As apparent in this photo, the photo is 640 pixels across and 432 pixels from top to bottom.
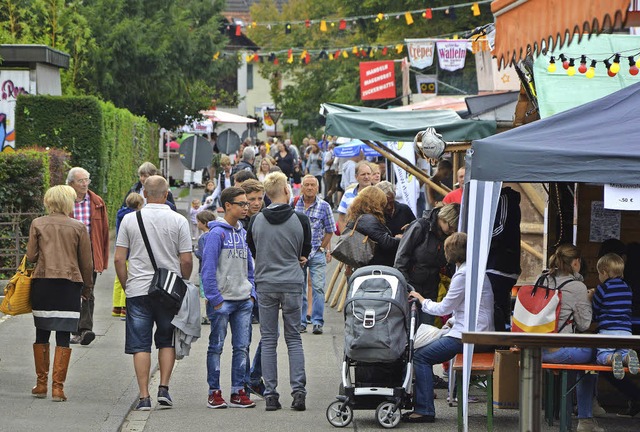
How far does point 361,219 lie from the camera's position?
10.8 m

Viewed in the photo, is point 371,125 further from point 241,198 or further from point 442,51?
point 442,51

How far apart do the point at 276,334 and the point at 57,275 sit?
71.5 inches

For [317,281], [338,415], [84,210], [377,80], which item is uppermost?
[377,80]

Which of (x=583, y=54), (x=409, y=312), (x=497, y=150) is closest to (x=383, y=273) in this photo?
(x=409, y=312)

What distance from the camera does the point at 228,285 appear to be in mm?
9609

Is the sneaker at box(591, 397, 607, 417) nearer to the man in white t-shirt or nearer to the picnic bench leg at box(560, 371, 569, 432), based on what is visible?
the picnic bench leg at box(560, 371, 569, 432)

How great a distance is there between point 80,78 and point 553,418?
76.7 feet

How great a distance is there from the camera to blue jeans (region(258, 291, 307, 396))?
9.58 m

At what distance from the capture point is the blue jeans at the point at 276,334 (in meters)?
9.58

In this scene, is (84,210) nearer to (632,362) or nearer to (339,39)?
(632,362)

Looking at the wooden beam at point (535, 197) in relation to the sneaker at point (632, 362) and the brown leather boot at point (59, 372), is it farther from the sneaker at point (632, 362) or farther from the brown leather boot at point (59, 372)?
the brown leather boot at point (59, 372)

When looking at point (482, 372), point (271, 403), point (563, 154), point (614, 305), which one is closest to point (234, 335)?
point (271, 403)

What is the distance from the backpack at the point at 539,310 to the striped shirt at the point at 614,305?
28 cm

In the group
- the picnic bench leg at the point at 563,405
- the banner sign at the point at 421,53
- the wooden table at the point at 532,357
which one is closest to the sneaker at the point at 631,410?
the picnic bench leg at the point at 563,405
